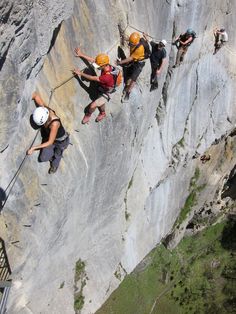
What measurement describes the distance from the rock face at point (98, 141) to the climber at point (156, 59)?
32cm

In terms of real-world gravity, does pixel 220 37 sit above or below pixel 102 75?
below

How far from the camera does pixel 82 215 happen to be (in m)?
15.8

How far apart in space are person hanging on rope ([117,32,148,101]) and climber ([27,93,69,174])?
3.16m

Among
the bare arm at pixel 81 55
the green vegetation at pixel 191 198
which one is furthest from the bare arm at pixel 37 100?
the green vegetation at pixel 191 198

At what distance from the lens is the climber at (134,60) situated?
13802 millimetres

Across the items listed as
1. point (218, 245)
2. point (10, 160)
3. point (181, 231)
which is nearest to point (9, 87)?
point (10, 160)

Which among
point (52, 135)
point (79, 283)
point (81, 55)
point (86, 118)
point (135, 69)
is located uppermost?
point (81, 55)

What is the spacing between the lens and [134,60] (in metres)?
14.2

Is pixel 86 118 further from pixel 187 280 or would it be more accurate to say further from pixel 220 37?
pixel 187 280

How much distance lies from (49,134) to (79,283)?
8595mm

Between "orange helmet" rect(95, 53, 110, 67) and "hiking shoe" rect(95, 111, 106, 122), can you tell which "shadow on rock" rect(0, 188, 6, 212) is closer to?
"hiking shoe" rect(95, 111, 106, 122)

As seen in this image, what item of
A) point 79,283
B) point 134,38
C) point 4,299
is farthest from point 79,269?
point 134,38

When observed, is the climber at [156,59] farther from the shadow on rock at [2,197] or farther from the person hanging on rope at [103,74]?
the shadow on rock at [2,197]

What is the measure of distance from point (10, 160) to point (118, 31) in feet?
16.4
